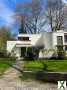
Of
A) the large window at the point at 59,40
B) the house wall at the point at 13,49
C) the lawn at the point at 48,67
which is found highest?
the large window at the point at 59,40

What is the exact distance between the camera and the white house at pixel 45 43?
43281mm

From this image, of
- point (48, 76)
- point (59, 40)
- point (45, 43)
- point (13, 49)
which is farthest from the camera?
point (13, 49)

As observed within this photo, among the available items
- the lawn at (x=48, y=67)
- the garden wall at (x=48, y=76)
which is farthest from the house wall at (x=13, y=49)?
the garden wall at (x=48, y=76)

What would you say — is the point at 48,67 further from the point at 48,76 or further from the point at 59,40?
the point at 59,40

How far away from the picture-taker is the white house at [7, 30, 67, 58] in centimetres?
4328

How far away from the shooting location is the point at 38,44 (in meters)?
46.1

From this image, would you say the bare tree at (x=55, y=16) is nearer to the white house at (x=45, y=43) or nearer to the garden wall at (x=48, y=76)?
the white house at (x=45, y=43)

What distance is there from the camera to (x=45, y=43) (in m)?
46.0

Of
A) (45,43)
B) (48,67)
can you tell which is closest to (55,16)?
(45,43)

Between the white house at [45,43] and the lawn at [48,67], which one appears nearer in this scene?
the lawn at [48,67]

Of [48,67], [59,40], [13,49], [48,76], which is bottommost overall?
[13,49]

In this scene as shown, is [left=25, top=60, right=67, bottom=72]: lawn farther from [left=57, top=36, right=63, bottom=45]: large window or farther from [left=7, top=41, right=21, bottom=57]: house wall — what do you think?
[left=7, top=41, right=21, bottom=57]: house wall

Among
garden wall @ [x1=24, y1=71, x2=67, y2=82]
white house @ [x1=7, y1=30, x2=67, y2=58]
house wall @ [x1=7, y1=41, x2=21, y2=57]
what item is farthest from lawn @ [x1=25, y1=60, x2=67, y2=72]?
house wall @ [x1=7, y1=41, x2=21, y2=57]

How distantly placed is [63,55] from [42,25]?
21024 millimetres
